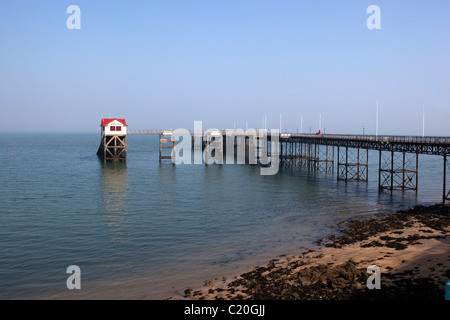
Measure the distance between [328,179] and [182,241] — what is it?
31.4 meters

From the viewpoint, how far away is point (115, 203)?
32.5 m

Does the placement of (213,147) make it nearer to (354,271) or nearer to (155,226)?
(155,226)

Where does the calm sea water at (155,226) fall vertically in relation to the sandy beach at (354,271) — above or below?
below

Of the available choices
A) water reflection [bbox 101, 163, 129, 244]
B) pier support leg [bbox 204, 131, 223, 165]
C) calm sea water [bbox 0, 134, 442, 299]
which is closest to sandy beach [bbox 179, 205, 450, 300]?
calm sea water [bbox 0, 134, 442, 299]

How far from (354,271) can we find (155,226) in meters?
13.8

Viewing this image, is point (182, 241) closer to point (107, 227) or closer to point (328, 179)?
point (107, 227)

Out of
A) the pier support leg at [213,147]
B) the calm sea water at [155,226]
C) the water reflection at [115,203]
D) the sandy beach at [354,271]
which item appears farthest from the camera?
the pier support leg at [213,147]

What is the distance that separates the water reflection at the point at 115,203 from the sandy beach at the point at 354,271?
941cm

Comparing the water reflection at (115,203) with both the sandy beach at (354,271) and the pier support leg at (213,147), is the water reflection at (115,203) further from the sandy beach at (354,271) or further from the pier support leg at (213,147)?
the pier support leg at (213,147)

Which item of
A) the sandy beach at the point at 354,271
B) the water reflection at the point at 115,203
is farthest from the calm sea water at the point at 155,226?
the sandy beach at the point at 354,271

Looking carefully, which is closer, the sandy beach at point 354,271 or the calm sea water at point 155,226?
the sandy beach at point 354,271

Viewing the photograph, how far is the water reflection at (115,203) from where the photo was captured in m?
23.4

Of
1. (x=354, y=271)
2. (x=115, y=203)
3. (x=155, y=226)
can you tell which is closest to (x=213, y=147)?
(x=115, y=203)
